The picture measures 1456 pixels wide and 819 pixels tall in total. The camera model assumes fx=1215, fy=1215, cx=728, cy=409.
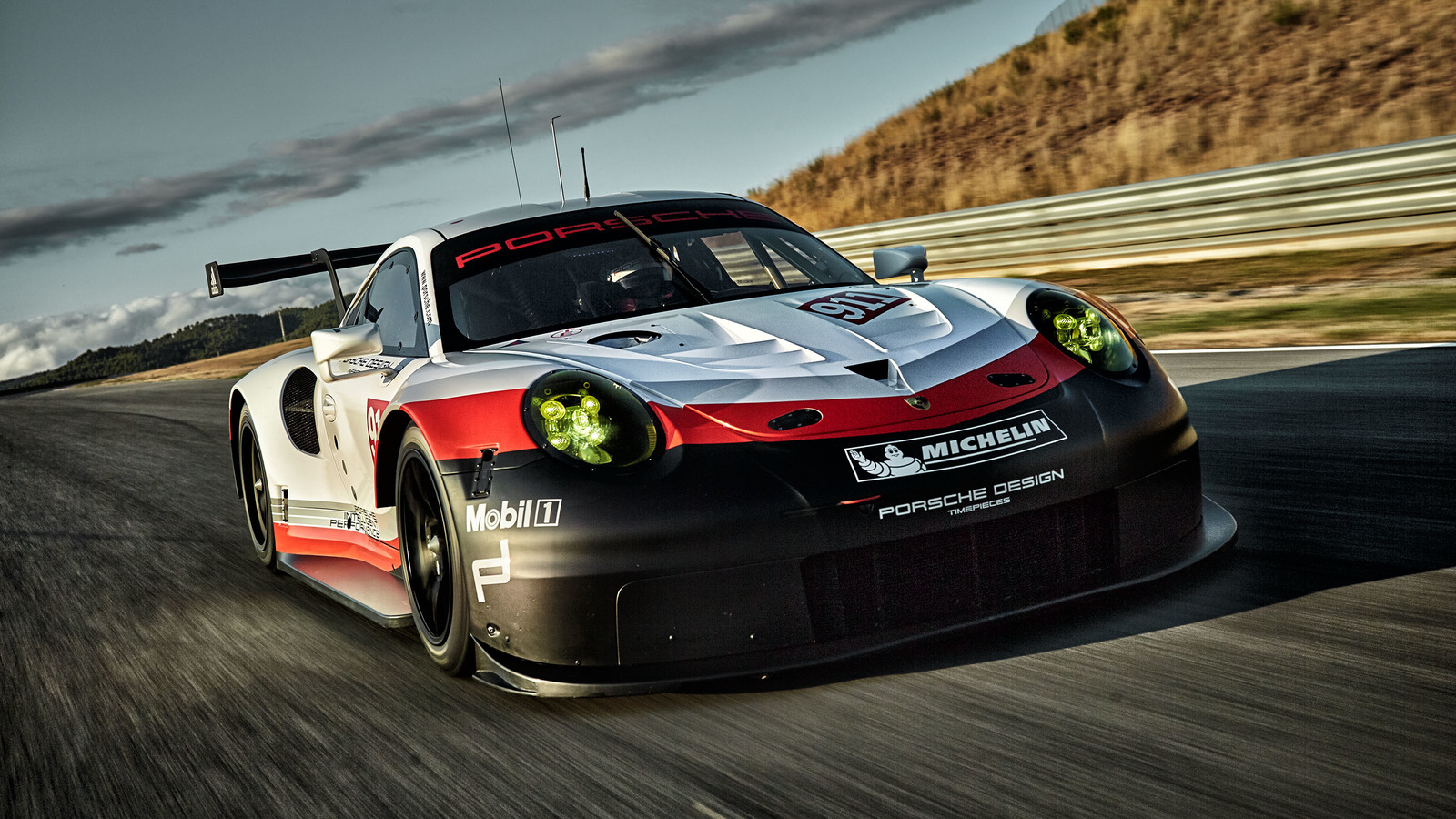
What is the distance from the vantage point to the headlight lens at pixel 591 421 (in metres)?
2.69

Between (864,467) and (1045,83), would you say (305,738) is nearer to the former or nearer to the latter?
(864,467)

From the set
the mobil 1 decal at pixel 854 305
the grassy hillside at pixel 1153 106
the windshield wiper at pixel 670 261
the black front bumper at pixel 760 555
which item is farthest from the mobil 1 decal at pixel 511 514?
the grassy hillside at pixel 1153 106

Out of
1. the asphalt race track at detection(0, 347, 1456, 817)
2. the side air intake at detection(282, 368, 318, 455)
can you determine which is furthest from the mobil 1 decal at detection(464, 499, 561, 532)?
the side air intake at detection(282, 368, 318, 455)

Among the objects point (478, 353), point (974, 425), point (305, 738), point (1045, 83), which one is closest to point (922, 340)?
point (974, 425)

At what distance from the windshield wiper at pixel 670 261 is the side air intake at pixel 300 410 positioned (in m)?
1.25

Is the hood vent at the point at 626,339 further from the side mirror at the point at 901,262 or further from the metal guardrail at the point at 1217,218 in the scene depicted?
the metal guardrail at the point at 1217,218

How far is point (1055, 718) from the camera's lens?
7.81 ft

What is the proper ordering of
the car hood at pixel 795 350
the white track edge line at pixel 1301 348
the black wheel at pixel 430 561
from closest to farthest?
the car hood at pixel 795 350
the black wheel at pixel 430 561
the white track edge line at pixel 1301 348

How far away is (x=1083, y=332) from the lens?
321cm

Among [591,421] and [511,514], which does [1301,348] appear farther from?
[511,514]

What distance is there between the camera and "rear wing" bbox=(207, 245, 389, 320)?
5.32 metres

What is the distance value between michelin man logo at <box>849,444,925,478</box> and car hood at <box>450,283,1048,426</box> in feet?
0.58

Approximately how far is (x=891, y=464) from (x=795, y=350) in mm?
514

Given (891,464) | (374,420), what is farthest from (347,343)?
(891,464)
